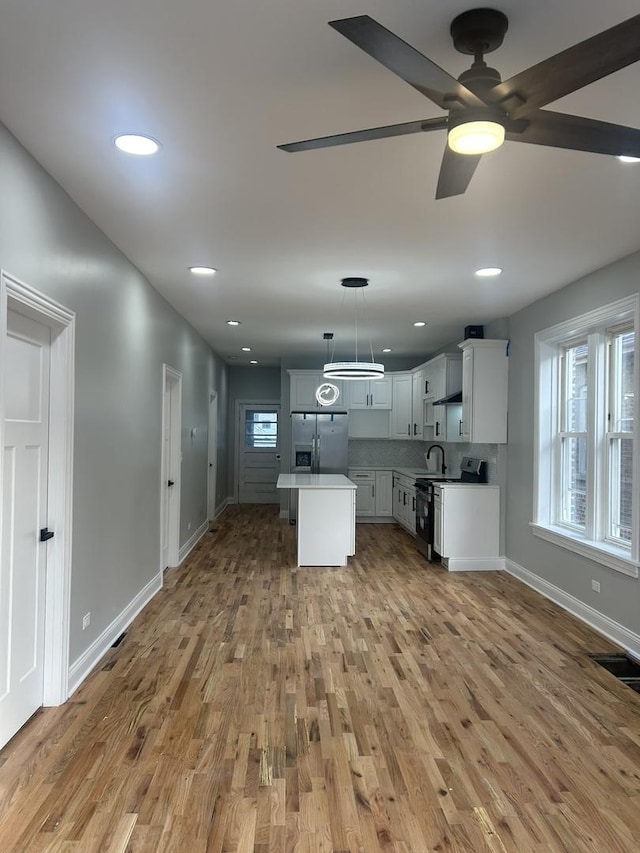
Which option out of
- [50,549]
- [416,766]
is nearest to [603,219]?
[416,766]

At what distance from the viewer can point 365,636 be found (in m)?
4.19

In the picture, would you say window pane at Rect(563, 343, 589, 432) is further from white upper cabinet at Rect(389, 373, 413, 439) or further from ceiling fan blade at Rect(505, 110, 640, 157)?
white upper cabinet at Rect(389, 373, 413, 439)

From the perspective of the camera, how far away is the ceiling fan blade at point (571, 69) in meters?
1.29

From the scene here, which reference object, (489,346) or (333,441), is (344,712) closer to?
(489,346)

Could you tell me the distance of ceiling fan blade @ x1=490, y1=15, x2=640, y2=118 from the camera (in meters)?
1.29

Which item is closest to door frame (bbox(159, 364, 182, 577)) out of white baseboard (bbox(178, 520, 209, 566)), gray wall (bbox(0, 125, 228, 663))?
white baseboard (bbox(178, 520, 209, 566))

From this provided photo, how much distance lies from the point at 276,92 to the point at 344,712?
9.37 feet

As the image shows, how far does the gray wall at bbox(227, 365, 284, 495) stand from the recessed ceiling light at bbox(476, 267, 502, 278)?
7.19 m

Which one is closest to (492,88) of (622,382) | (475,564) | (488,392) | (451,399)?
(622,382)

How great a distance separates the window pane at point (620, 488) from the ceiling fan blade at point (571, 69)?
3.31 metres

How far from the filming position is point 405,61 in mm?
1401

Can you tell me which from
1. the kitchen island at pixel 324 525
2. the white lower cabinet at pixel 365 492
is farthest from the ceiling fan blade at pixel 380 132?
the white lower cabinet at pixel 365 492

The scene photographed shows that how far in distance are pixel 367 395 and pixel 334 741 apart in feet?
23.3

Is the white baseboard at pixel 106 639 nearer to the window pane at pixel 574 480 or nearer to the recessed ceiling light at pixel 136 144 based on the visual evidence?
the recessed ceiling light at pixel 136 144
